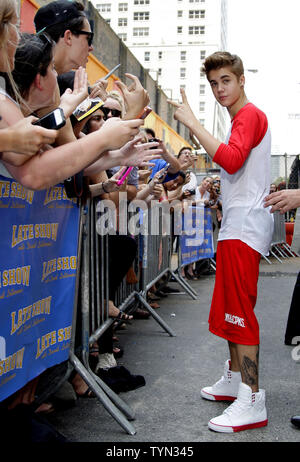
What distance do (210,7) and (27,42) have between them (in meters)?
99.3

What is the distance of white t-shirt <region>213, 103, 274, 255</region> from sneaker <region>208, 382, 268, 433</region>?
0.86m

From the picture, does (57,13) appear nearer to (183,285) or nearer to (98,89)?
(98,89)

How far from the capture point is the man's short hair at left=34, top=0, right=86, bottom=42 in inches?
133

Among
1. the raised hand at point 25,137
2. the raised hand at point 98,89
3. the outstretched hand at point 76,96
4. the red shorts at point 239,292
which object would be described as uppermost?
the raised hand at point 98,89

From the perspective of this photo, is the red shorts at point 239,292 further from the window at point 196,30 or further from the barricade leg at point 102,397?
the window at point 196,30

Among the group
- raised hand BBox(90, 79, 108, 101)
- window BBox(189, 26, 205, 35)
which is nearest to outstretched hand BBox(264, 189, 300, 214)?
raised hand BBox(90, 79, 108, 101)

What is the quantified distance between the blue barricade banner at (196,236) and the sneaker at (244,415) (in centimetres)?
520

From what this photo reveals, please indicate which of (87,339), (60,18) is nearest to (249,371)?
(87,339)

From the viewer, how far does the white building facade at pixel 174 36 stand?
292 feet

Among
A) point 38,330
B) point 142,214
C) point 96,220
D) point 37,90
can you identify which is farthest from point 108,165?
point 142,214

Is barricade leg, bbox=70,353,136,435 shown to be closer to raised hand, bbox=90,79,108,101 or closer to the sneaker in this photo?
the sneaker

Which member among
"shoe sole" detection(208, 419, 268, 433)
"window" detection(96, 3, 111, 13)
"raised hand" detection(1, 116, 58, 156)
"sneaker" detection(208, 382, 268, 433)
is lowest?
"shoe sole" detection(208, 419, 268, 433)

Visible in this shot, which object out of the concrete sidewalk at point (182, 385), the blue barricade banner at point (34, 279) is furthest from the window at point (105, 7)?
the blue barricade banner at point (34, 279)

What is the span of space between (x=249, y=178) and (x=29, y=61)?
1.49 m
